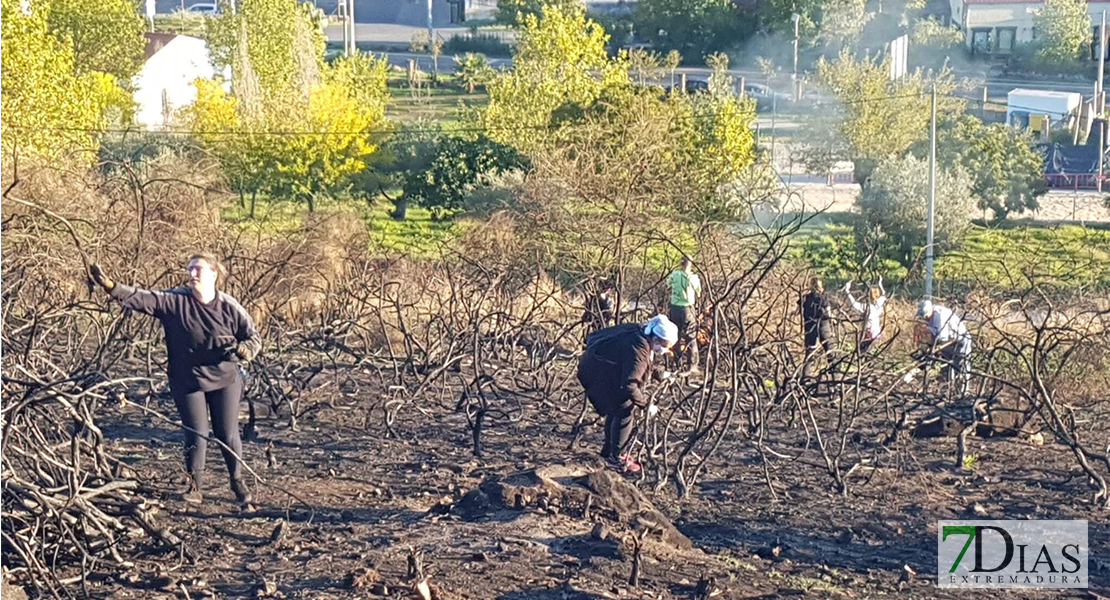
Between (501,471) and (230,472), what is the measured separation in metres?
1.77

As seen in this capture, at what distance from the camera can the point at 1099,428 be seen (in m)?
10.7

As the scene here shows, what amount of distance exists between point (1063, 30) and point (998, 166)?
20.9m

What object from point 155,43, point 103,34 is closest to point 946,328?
point 103,34

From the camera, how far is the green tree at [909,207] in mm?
26500

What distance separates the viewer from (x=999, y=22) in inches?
2200

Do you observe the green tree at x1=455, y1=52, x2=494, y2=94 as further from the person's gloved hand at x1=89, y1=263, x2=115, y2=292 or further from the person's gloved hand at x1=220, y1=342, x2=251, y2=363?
the person's gloved hand at x1=89, y1=263, x2=115, y2=292

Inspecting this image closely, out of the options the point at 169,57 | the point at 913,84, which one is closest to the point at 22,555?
the point at 913,84

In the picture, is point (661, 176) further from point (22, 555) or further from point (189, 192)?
A: point (22, 555)

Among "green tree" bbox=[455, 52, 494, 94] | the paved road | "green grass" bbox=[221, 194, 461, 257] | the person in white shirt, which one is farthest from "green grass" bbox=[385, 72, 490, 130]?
the person in white shirt

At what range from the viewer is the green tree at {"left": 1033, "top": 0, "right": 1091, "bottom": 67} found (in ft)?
165

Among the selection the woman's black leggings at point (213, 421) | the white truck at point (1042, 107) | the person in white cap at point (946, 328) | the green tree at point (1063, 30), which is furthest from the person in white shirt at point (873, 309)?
the green tree at point (1063, 30)

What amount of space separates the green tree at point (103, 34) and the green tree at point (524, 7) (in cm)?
1192

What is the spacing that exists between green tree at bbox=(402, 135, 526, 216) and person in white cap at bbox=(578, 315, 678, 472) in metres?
21.5

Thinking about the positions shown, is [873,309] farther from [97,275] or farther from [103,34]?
[103,34]
